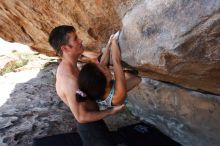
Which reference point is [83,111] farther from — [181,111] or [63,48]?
[181,111]

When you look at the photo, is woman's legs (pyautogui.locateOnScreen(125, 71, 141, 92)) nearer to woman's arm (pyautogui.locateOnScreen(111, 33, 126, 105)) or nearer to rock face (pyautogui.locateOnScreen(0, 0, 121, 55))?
woman's arm (pyautogui.locateOnScreen(111, 33, 126, 105))

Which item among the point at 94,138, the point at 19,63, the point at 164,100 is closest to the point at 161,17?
the point at 94,138

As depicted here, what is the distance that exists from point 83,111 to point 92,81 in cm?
34

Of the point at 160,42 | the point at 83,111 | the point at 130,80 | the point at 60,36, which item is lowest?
the point at 83,111

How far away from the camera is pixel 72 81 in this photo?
291 cm

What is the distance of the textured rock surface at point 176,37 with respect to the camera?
6.97ft

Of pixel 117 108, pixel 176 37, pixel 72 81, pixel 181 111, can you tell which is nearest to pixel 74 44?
pixel 72 81

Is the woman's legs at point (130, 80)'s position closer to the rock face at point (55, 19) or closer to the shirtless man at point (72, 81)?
the shirtless man at point (72, 81)

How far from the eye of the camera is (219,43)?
219 cm

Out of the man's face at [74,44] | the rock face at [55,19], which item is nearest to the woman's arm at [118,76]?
the man's face at [74,44]

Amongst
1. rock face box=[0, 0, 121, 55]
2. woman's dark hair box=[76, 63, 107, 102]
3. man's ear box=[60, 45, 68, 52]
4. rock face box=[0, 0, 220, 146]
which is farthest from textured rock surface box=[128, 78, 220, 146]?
man's ear box=[60, 45, 68, 52]

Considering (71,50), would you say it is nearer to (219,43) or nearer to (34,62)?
(219,43)

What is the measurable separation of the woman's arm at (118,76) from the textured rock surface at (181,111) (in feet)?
4.26

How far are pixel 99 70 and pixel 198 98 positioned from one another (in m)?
1.56
